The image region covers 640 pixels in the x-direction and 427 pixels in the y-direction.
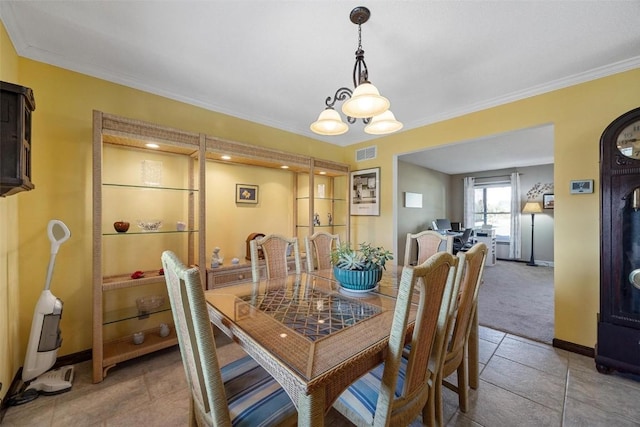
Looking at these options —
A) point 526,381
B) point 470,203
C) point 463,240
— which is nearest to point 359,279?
point 526,381

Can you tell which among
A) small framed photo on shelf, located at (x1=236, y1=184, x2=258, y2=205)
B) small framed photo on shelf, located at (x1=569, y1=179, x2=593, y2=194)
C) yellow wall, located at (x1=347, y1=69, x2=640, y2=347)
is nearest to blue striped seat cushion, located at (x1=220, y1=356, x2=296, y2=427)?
small framed photo on shelf, located at (x1=236, y1=184, x2=258, y2=205)

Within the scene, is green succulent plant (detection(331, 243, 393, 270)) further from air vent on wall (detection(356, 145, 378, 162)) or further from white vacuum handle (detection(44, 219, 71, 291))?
air vent on wall (detection(356, 145, 378, 162))

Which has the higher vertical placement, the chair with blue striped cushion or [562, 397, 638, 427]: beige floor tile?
the chair with blue striped cushion

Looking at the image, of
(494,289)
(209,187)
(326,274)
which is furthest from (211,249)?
(494,289)

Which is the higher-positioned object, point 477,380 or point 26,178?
point 26,178

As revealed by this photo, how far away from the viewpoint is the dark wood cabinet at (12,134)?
130 centimetres

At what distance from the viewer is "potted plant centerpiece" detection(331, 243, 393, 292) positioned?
174 cm

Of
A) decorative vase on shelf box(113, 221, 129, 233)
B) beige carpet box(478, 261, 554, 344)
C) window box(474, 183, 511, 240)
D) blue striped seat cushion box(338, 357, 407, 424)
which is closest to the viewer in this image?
blue striped seat cushion box(338, 357, 407, 424)

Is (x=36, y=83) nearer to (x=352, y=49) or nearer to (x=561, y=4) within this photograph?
(x=352, y=49)

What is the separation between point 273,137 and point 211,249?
1699 millimetres

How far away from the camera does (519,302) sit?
3.81 metres

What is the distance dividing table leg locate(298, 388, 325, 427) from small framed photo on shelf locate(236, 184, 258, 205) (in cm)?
273

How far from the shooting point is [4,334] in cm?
171

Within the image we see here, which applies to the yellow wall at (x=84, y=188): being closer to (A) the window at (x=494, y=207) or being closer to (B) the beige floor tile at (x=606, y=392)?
(B) the beige floor tile at (x=606, y=392)
